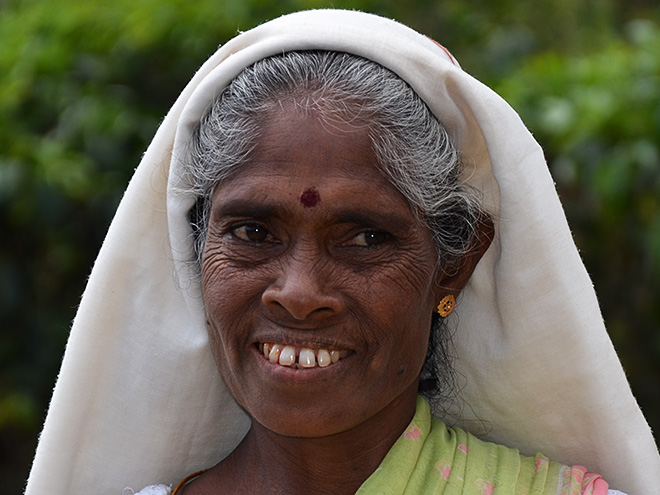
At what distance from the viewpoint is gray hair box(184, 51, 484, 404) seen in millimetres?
2109

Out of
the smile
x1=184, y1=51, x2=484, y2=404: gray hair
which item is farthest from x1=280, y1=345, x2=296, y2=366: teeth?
x1=184, y1=51, x2=484, y2=404: gray hair

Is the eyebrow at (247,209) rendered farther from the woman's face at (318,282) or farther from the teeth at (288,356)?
the teeth at (288,356)

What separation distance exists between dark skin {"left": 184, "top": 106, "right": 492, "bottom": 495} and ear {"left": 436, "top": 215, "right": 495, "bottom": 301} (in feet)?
0.24

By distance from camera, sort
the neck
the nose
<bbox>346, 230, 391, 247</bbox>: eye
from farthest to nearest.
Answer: the neck, <bbox>346, 230, 391, 247</bbox>: eye, the nose

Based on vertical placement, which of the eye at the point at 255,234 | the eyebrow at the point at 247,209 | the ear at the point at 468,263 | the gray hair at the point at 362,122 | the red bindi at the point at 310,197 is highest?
the gray hair at the point at 362,122

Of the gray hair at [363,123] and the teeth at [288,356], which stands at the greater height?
the gray hair at [363,123]

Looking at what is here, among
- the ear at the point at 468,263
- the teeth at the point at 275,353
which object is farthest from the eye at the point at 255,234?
the ear at the point at 468,263

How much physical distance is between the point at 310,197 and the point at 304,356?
1.09ft

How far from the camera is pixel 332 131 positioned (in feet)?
6.77

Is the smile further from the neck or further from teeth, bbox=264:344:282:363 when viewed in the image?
the neck

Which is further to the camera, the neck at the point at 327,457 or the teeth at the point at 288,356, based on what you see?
the neck at the point at 327,457

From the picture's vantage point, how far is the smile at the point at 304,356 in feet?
6.86

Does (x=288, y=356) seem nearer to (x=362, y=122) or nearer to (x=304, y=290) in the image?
(x=304, y=290)

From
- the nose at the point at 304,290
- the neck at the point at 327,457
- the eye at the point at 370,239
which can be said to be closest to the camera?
the nose at the point at 304,290
